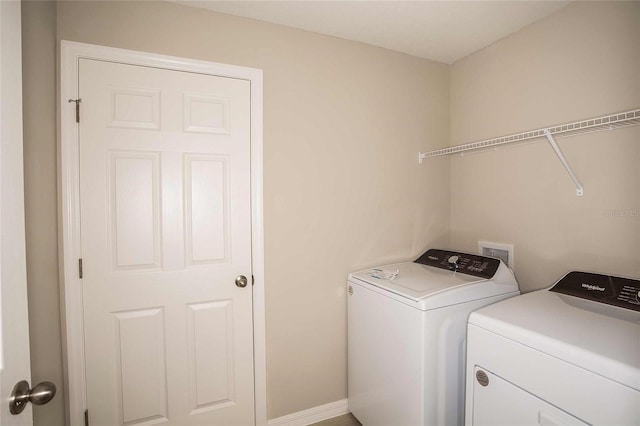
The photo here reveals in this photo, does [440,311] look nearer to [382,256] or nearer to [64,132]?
[382,256]

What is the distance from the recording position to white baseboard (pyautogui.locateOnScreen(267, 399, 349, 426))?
6.08 feet

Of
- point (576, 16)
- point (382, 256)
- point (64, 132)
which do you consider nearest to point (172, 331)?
point (64, 132)

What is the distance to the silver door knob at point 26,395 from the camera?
667 mm

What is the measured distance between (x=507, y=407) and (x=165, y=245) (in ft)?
5.35

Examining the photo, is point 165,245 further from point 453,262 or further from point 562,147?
point 562,147

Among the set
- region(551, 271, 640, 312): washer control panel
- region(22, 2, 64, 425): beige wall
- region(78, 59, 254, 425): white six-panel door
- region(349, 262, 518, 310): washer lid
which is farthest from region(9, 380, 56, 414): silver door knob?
region(551, 271, 640, 312): washer control panel

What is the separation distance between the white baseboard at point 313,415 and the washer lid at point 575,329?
3.73 feet

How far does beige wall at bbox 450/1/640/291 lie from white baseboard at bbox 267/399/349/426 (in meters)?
1.36

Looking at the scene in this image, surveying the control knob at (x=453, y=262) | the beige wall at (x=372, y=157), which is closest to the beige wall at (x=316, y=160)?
the beige wall at (x=372, y=157)

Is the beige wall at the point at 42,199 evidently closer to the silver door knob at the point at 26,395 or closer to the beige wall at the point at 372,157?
the beige wall at the point at 372,157

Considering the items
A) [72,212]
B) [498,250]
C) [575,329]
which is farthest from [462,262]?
[72,212]

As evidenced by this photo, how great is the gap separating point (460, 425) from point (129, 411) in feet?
5.33

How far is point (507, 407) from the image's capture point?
117cm

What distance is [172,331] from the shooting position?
1.61 metres
